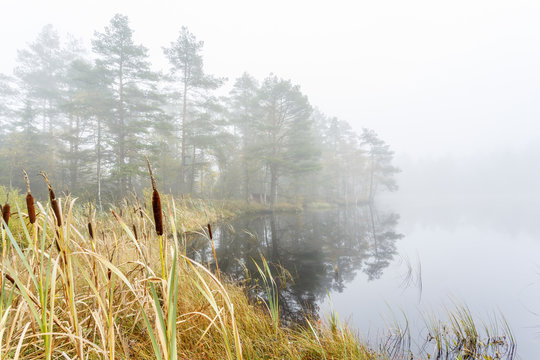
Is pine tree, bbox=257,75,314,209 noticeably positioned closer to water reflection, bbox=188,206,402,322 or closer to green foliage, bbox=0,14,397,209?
green foliage, bbox=0,14,397,209

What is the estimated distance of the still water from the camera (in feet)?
11.8

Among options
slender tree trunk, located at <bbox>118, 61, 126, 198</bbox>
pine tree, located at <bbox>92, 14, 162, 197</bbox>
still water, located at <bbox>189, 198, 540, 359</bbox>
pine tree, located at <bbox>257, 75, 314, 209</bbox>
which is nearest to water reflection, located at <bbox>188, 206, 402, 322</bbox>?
still water, located at <bbox>189, 198, 540, 359</bbox>

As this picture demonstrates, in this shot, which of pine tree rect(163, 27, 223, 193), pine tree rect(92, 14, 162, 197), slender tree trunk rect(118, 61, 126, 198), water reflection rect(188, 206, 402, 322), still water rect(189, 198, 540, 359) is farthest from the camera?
pine tree rect(163, 27, 223, 193)

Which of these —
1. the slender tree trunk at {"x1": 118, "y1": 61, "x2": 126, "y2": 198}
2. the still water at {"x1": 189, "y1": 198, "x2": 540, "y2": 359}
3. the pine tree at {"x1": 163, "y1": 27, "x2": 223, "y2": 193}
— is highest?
the pine tree at {"x1": 163, "y1": 27, "x2": 223, "y2": 193}

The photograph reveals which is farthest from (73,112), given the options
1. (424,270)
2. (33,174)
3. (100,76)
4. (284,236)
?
(424,270)

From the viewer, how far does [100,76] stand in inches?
605

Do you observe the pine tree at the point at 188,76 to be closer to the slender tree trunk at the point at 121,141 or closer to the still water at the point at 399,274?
the slender tree trunk at the point at 121,141

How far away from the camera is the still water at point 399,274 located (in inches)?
142

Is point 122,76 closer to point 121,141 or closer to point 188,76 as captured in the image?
point 188,76

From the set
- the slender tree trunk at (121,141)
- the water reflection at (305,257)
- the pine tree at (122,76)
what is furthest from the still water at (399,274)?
the pine tree at (122,76)

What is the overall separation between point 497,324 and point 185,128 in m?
18.9

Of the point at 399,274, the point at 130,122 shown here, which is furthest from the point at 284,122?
the point at 399,274

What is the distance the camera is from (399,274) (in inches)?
221

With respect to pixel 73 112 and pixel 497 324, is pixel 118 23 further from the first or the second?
pixel 497 324
